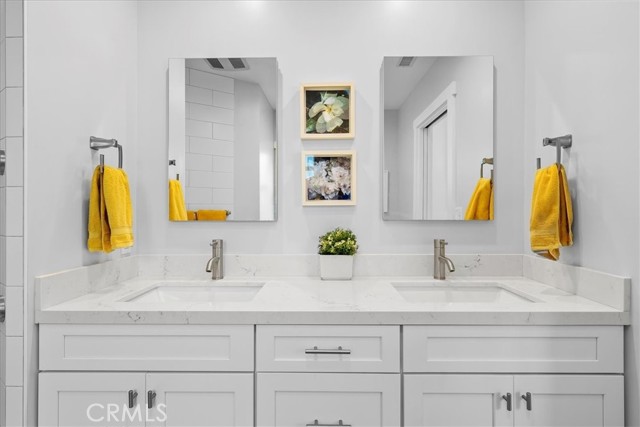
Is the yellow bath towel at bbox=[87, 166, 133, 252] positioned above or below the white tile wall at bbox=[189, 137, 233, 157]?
below

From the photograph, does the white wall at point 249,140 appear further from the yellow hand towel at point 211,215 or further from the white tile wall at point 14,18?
the white tile wall at point 14,18

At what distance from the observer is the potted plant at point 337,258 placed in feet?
5.87

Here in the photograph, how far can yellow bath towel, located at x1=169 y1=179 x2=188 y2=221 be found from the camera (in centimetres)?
188

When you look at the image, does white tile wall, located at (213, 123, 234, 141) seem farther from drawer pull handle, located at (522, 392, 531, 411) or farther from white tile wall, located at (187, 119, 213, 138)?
drawer pull handle, located at (522, 392, 531, 411)

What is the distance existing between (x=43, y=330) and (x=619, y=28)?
6.84 feet

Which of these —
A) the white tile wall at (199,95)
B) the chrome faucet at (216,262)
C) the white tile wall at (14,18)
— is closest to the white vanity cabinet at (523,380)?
the chrome faucet at (216,262)

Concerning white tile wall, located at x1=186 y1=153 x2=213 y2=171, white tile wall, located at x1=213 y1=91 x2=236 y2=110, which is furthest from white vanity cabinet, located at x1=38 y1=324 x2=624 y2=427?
white tile wall, located at x1=213 y1=91 x2=236 y2=110

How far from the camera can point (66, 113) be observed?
1413 millimetres

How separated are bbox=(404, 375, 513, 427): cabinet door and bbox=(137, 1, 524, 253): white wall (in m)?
0.73

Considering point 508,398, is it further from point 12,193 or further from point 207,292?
point 12,193

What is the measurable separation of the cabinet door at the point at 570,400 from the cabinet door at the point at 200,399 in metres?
0.87

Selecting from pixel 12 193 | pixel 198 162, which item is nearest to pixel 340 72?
pixel 198 162

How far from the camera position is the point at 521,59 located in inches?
74.0

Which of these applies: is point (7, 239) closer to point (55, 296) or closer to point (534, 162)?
point (55, 296)
